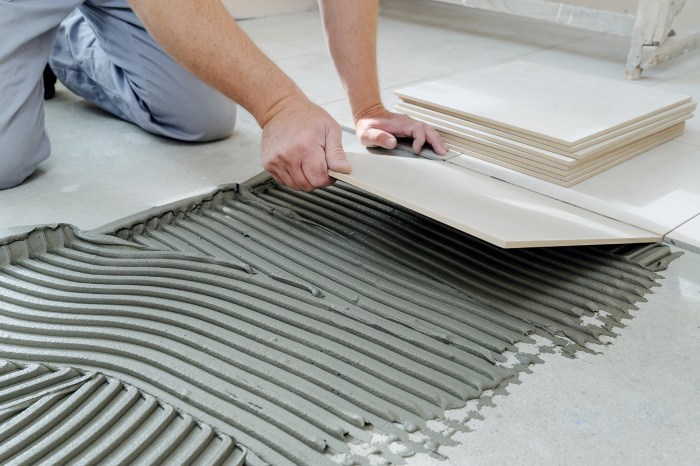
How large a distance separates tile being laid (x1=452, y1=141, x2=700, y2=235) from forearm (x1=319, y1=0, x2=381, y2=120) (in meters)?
0.32

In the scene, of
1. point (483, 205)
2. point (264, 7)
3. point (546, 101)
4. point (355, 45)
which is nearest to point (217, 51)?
point (355, 45)

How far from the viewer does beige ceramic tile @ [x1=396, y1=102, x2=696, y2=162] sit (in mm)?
1825

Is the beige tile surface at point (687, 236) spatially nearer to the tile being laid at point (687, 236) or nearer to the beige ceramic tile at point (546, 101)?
the tile being laid at point (687, 236)

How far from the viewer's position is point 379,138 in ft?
6.04

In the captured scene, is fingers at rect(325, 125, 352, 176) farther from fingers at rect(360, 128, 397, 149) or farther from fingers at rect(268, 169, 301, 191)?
fingers at rect(360, 128, 397, 149)

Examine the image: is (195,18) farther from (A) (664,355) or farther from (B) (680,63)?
(B) (680,63)

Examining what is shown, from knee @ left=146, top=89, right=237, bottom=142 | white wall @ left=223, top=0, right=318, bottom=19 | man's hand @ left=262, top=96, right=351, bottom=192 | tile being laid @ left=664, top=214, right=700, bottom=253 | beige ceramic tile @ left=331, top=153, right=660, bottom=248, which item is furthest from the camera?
white wall @ left=223, top=0, right=318, bottom=19

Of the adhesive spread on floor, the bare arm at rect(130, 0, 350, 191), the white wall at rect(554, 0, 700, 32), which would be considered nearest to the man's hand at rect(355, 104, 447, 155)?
the bare arm at rect(130, 0, 350, 191)

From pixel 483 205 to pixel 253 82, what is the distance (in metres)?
0.54

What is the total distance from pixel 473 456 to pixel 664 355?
0.46 meters

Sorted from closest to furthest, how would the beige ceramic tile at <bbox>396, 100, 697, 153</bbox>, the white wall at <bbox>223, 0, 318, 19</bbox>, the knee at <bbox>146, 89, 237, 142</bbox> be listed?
1. the beige ceramic tile at <bbox>396, 100, 697, 153</bbox>
2. the knee at <bbox>146, 89, 237, 142</bbox>
3. the white wall at <bbox>223, 0, 318, 19</bbox>

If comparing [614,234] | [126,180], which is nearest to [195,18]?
[126,180]

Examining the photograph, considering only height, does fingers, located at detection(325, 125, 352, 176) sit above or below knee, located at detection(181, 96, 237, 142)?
above

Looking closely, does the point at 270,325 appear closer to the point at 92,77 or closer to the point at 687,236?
the point at 687,236
